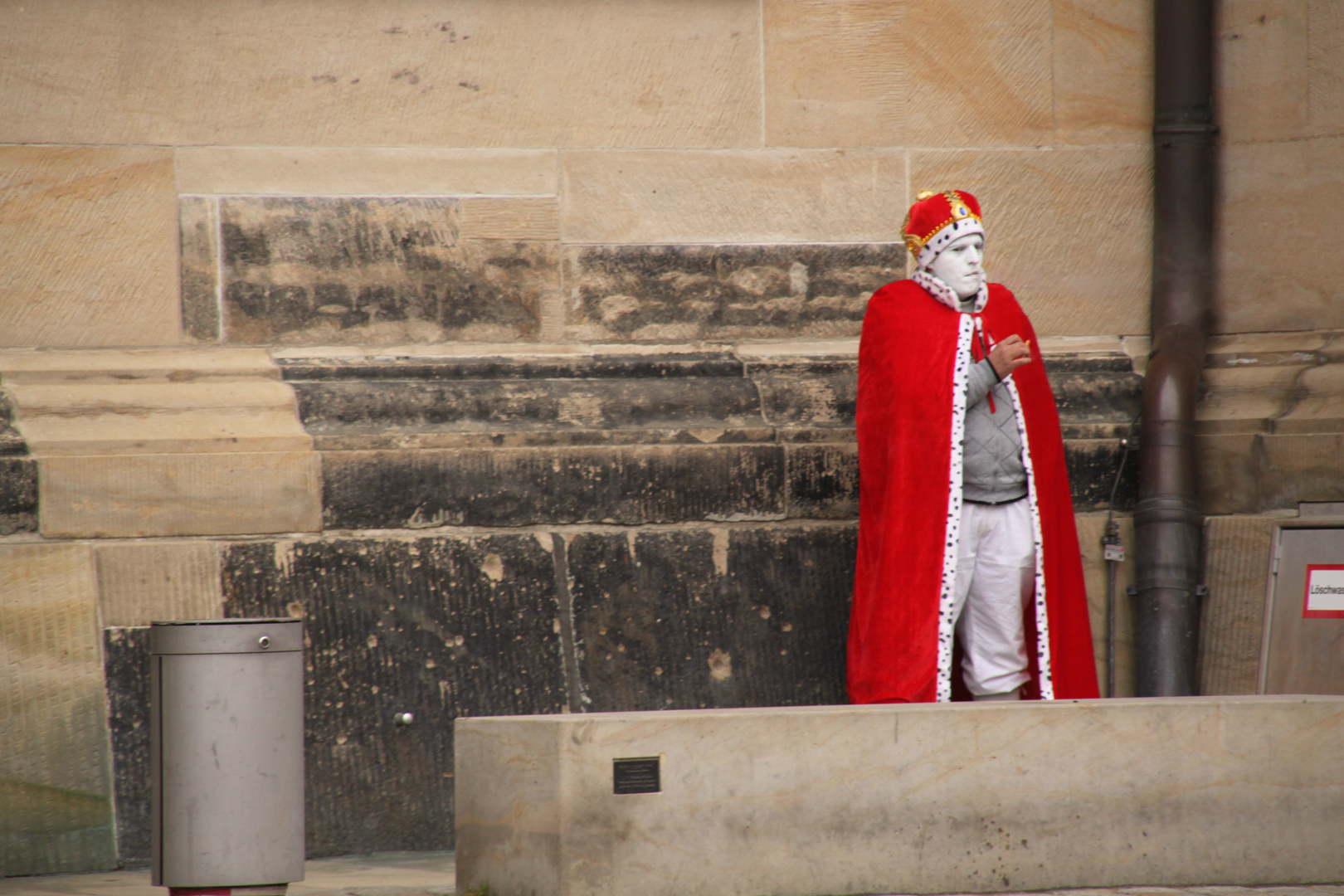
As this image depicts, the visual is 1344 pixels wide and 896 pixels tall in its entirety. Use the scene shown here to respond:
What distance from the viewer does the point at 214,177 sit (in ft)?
18.0

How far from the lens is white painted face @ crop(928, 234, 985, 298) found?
16.7 feet

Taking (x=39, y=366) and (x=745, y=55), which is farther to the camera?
(x=745, y=55)

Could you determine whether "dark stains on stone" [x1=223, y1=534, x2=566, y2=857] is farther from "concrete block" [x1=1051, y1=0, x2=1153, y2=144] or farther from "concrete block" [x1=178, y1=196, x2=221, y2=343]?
"concrete block" [x1=1051, y1=0, x2=1153, y2=144]

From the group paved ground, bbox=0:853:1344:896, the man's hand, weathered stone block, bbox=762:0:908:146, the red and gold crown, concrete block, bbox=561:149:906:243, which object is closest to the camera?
paved ground, bbox=0:853:1344:896

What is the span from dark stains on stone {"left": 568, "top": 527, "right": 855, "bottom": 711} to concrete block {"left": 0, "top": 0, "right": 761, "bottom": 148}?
1.54m

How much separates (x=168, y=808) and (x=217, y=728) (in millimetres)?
224

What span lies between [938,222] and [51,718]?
3251 mm

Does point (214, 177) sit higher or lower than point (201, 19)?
lower

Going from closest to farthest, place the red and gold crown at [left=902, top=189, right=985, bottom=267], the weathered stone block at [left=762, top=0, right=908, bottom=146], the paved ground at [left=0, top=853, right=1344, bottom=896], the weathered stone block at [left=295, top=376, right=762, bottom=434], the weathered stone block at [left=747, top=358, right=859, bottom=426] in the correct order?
the paved ground at [left=0, top=853, right=1344, bottom=896] → the red and gold crown at [left=902, top=189, right=985, bottom=267] → the weathered stone block at [left=295, top=376, right=762, bottom=434] → the weathered stone block at [left=747, top=358, right=859, bottom=426] → the weathered stone block at [left=762, top=0, right=908, bottom=146]

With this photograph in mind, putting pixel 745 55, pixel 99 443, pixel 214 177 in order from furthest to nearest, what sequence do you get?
pixel 745 55, pixel 214 177, pixel 99 443

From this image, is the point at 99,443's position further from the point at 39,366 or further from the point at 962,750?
the point at 962,750

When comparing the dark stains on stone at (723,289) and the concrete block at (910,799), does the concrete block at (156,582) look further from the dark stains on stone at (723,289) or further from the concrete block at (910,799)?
the dark stains on stone at (723,289)

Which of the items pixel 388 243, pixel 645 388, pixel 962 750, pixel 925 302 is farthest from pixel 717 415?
pixel 962 750

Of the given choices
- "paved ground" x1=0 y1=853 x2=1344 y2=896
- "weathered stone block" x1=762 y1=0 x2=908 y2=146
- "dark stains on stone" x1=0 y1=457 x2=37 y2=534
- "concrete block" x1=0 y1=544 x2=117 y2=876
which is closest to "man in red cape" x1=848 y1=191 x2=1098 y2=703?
"weathered stone block" x1=762 y1=0 x2=908 y2=146
